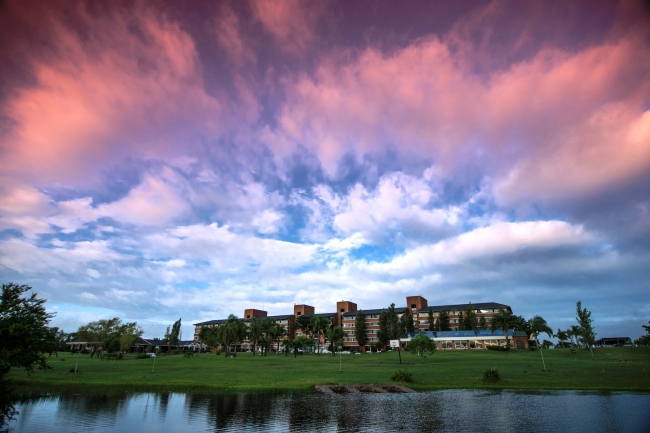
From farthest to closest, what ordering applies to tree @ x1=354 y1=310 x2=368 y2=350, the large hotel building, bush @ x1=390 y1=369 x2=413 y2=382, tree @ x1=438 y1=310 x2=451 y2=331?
1. tree @ x1=354 y1=310 x2=368 y2=350
2. tree @ x1=438 y1=310 x2=451 y2=331
3. the large hotel building
4. bush @ x1=390 y1=369 x2=413 y2=382

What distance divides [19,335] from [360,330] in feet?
507

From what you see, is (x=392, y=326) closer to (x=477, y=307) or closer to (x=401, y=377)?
(x=477, y=307)

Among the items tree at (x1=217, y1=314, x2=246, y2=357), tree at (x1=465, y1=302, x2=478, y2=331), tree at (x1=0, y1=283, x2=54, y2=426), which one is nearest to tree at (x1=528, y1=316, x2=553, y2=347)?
tree at (x1=465, y1=302, x2=478, y2=331)

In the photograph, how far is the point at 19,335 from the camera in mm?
29438

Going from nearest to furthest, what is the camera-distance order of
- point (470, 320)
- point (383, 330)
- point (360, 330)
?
point (470, 320) < point (383, 330) < point (360, 330)

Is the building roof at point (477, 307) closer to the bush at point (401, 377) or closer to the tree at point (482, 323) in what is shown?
the tree at point (482, 323)

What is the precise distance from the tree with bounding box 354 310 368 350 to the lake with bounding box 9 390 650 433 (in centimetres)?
12936

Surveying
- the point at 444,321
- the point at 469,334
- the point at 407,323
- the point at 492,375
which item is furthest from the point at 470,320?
the point at 492,375

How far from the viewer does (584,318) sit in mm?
95812

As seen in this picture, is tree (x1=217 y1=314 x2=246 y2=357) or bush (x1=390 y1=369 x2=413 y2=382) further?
tree (x1=217 y1=314 x2=246 y2=357)

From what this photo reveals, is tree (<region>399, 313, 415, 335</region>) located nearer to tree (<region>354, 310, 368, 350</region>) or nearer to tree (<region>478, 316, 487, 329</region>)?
tree (<region>354, 310, 368, 350</region>)

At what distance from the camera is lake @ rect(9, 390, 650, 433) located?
93.7ft

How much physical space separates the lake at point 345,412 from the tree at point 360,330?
129360 millimetres

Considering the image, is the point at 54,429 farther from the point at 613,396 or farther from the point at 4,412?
the point at 613,396
